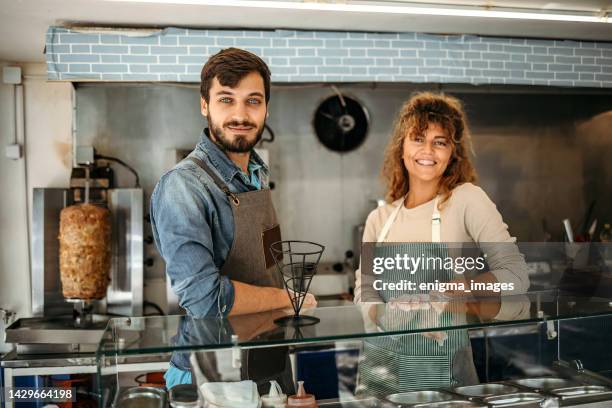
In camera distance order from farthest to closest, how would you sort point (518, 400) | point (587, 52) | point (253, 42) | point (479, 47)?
point (587, 52) < point (479, 47) < point (253, 42) < point (518, 400)

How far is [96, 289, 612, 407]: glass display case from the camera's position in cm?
183

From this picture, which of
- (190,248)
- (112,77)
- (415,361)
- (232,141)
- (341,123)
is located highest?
(112,77)

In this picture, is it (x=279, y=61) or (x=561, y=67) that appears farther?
(x=561, y=67)

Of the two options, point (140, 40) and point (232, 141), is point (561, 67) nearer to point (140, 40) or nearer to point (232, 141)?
point (140, 40)

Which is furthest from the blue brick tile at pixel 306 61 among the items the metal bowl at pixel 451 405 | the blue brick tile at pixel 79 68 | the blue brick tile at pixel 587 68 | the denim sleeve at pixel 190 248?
the metal bowl at pixel 451 405

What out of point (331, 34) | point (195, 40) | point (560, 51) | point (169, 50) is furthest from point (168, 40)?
point (560, 51)

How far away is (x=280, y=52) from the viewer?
4434 millimetres

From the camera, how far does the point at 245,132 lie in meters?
2.43

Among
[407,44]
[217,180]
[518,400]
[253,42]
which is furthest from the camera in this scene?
[407,44]

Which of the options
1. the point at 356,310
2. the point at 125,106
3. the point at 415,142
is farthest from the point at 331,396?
the point at 125,106

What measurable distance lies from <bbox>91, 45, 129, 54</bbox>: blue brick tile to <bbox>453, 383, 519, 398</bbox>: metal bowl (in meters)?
3.13

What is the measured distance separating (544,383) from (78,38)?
135 inches

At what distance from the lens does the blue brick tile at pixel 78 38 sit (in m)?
4.17

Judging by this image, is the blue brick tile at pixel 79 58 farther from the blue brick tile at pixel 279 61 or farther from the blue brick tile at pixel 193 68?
the blue brick tile at pixel 279 61
